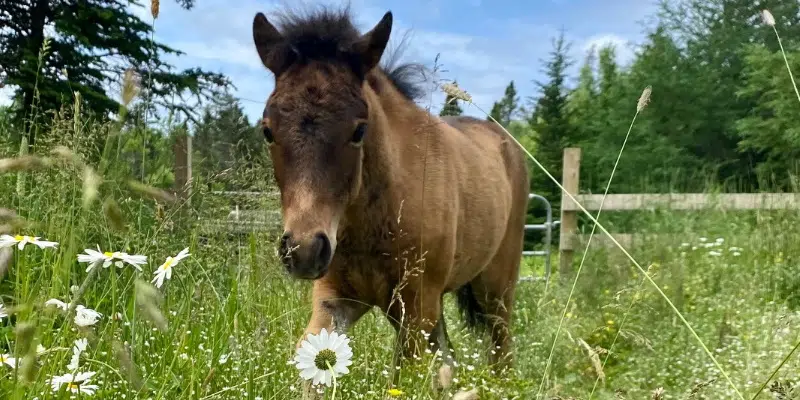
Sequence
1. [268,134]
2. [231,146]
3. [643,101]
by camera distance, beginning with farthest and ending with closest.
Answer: [231,146] → [268,134] → [643,101]

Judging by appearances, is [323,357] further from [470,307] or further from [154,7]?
[470,307]

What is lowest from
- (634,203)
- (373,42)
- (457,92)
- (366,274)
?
(366,274)

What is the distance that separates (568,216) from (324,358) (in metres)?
10.5

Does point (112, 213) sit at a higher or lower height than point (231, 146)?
lower

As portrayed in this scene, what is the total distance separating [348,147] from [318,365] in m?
1.83

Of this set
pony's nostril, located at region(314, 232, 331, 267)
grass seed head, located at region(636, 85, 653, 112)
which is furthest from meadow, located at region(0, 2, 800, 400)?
grass seed head, located at region(636, 85, 653, 112)

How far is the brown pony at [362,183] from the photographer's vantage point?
104 inches

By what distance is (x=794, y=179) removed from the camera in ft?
24.4

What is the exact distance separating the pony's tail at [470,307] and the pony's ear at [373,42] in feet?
7.80

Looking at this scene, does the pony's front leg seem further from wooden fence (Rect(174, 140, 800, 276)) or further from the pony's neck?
wooden fence (Rect(174, 140, 800, 276))

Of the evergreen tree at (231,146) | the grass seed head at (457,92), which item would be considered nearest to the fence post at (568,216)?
the evergreen tree at (231,146)

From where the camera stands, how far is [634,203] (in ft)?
33.7

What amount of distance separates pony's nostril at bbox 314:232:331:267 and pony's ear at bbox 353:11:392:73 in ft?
3.30

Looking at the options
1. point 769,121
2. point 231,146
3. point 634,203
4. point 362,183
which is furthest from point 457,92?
point 769,121
